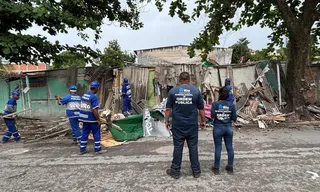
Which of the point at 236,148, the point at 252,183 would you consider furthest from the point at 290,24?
the point at 252,183

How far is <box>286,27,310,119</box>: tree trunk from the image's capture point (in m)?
8.08

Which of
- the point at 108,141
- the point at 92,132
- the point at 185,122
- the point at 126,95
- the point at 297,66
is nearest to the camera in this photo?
the point at 185,122

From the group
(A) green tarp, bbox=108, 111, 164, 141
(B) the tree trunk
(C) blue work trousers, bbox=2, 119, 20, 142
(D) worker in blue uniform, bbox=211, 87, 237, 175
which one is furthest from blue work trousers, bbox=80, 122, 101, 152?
(B) the tree trunk

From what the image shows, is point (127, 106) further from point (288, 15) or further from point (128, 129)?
point (288, 15)

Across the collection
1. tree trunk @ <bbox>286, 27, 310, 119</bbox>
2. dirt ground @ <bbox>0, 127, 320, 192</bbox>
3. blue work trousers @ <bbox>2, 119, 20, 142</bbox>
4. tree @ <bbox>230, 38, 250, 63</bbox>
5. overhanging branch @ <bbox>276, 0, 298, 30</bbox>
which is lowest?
dirt ground @ <bbox>0, 127, 320, 192</bbox>

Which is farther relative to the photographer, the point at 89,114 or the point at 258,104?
the point at 258,104

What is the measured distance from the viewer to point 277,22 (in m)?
10.9

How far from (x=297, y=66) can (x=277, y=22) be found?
12.1 feet

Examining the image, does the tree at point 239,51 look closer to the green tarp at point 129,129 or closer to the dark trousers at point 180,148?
the green tarp at point 129,129

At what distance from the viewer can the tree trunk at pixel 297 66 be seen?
26.5ft

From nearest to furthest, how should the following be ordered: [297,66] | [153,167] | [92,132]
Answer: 1. [153,167]
2. [92,132]
3. [297,66]

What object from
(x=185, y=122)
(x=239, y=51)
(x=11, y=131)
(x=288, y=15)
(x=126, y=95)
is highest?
(x=239, y=51)

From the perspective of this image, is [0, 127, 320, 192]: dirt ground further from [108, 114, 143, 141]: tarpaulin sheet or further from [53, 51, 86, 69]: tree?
[53, 51, 86, 69]: tree

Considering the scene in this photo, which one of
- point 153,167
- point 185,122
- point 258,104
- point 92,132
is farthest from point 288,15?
point 92,132
